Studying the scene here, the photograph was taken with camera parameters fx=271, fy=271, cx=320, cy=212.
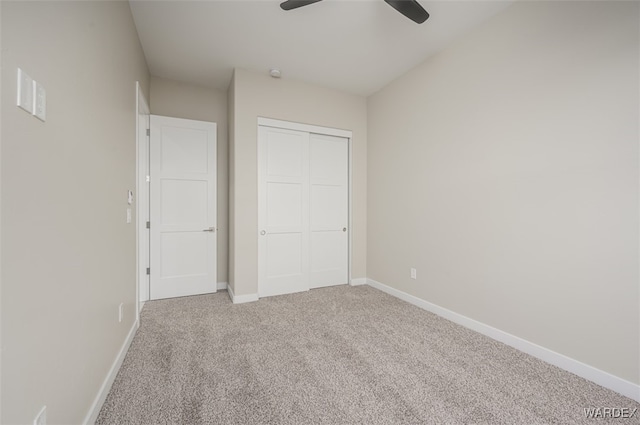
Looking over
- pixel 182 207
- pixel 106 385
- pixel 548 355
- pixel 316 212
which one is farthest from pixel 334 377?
pixel 182 207

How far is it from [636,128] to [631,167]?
230 mm

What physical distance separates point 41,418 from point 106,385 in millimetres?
768

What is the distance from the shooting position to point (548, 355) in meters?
2.00

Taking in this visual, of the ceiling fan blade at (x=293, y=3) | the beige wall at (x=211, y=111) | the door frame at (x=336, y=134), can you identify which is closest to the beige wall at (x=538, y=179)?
the door frame at (x=336, y=134)

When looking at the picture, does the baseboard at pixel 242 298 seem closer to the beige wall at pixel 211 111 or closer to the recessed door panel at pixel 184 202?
the beige wall at pixel 211 111

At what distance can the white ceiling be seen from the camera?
2250 millimetres

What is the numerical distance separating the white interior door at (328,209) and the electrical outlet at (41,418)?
292 cm

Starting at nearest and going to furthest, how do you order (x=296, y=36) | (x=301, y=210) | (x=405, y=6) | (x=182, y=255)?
(x=405, y=6) → (x=296, y=36) → (x=182, y=255) → (x=301, y=210)

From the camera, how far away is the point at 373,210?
3.90m

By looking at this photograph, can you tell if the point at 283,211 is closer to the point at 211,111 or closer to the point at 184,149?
the point at 184,149

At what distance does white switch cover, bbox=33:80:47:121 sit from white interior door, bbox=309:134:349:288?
288 centimetres

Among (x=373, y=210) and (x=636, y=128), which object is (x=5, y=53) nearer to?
(x=636, y=128)

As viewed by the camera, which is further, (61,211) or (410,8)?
(410,8)

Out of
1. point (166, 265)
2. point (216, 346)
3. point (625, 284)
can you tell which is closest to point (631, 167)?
point (625, 284)
